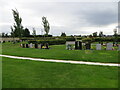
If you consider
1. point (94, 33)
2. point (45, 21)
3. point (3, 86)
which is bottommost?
point (3, 86)

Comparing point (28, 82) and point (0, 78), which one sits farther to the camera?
point (0, 78)

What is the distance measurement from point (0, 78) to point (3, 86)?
1.33m

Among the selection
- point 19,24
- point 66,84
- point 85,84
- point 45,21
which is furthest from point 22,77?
point 45,21

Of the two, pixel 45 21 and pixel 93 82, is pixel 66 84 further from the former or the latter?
pixel 45 21

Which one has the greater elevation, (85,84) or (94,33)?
(94,33)

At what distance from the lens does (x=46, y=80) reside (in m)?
6.85

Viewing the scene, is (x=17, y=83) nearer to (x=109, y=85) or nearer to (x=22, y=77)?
(x=22, y=77)

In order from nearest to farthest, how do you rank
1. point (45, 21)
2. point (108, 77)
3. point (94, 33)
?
point (108, 77), point (45, 21), point (94, 33)

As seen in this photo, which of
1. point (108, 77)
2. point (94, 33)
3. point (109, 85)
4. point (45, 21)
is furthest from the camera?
point (94, 33)

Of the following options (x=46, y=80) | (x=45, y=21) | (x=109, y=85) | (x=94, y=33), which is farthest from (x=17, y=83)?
(x=94, y=33)

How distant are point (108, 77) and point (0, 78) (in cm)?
641

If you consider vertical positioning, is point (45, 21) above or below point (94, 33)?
above

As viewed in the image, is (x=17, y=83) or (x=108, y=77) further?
(x=108, y=77)

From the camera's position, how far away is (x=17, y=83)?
6.41 m
